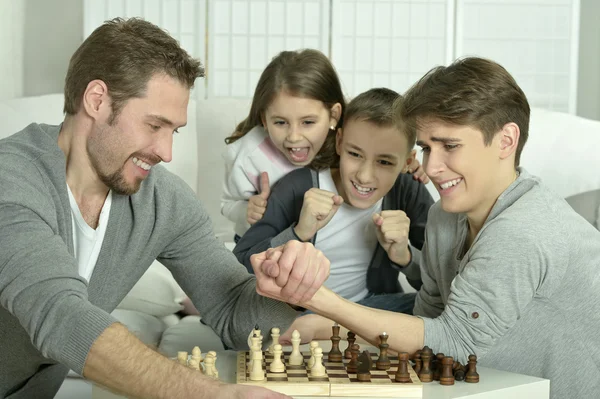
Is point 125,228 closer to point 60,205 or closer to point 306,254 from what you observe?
point 60,205

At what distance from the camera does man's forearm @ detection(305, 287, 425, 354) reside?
5.78 ft

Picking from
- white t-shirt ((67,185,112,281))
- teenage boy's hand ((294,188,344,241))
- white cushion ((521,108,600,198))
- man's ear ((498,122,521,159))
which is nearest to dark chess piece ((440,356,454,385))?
man's ear ((498,122,521,159))

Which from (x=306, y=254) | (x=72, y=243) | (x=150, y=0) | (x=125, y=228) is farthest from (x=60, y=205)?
(x=150, y=0)

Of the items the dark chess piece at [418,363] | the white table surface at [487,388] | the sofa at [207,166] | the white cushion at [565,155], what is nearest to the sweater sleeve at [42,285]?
the white table surface at [487,388]

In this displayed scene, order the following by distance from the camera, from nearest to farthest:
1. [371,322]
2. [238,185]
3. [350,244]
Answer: [371,322] < [350,244] < [238,185]

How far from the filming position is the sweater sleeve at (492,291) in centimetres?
177

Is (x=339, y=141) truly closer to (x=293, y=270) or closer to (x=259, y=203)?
(x=259, y=203)

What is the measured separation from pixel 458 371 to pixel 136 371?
2.02ft

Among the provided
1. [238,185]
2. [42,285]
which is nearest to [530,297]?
[42,285]

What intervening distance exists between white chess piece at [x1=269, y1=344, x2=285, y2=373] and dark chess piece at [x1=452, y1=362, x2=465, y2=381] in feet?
1.09

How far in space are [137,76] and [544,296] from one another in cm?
101

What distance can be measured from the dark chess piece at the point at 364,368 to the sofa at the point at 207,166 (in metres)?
1.12

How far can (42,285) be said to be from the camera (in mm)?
1513

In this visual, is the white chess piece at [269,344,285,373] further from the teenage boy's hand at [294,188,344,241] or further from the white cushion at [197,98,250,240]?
the white cushion at [197,98,250,240]
